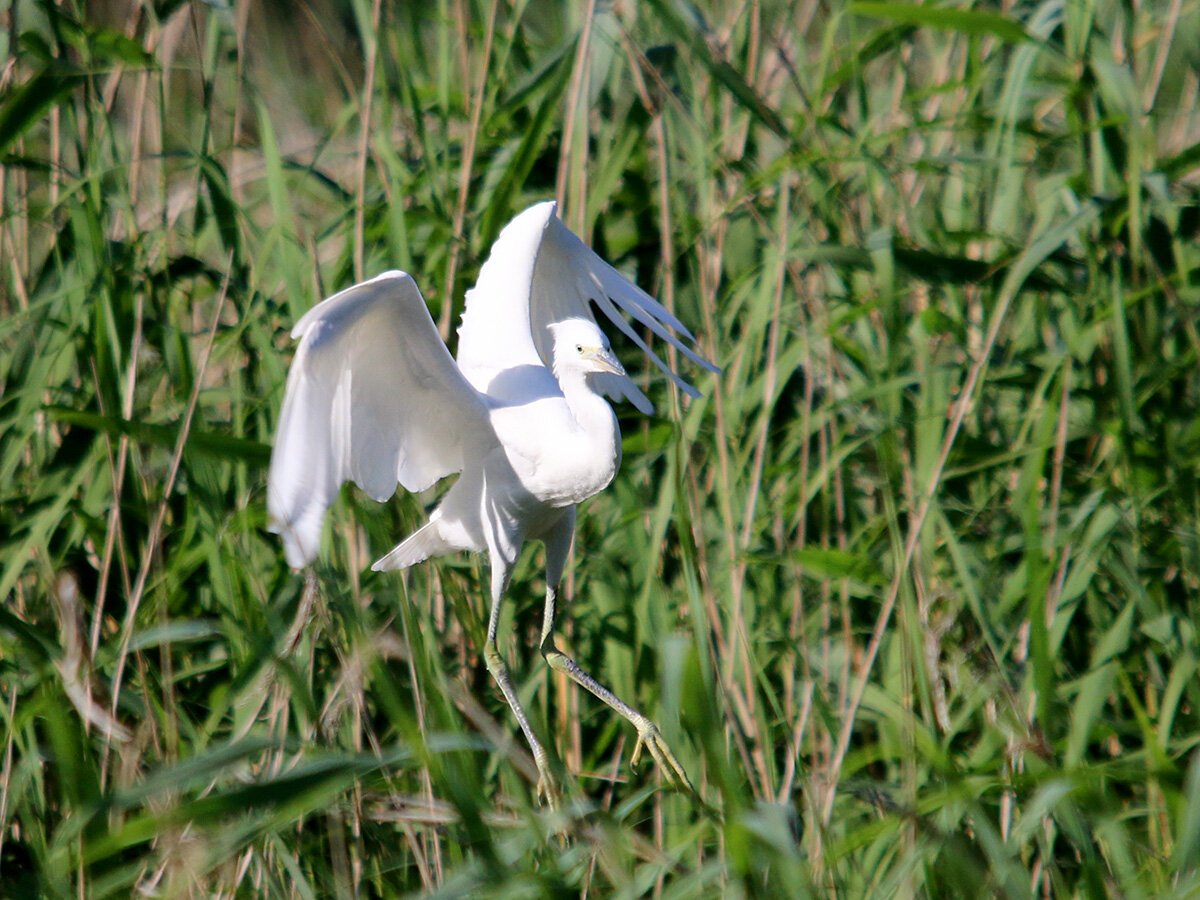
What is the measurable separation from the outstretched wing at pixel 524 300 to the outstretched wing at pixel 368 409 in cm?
19

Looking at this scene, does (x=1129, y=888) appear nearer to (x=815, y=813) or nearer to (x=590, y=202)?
(x=815, y=813)

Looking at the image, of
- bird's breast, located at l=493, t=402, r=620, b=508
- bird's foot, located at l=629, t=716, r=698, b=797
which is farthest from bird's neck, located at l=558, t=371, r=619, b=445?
bird's foot, located at l=629, t=716, r=698, b=797

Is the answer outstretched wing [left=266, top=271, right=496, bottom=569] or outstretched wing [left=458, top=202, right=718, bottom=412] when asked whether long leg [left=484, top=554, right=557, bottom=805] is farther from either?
outstretched wing [left=458, top=202, right=718, bottom=412]

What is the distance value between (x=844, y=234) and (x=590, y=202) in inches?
21.0

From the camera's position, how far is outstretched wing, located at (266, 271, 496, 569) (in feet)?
6.47

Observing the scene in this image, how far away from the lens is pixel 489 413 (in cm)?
248

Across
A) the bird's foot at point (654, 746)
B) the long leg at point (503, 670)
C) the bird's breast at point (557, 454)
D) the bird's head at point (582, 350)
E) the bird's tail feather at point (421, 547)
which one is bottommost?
the bird's foot at point (654, 746)

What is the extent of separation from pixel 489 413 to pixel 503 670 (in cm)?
46

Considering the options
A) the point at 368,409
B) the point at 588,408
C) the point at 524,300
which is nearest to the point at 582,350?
the point at 588,408

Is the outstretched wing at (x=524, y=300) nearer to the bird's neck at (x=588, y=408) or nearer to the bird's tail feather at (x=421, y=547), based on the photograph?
the bird's neck at (x=588, y=408)

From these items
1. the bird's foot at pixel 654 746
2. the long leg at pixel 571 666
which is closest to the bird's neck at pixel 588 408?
the long leg at pixel 571 666

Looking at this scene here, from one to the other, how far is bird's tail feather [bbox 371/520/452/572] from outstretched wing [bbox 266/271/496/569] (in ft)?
0.28

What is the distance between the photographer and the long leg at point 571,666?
7.84 ft

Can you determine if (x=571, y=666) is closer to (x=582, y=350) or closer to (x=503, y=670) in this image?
(x=503, y=670)
